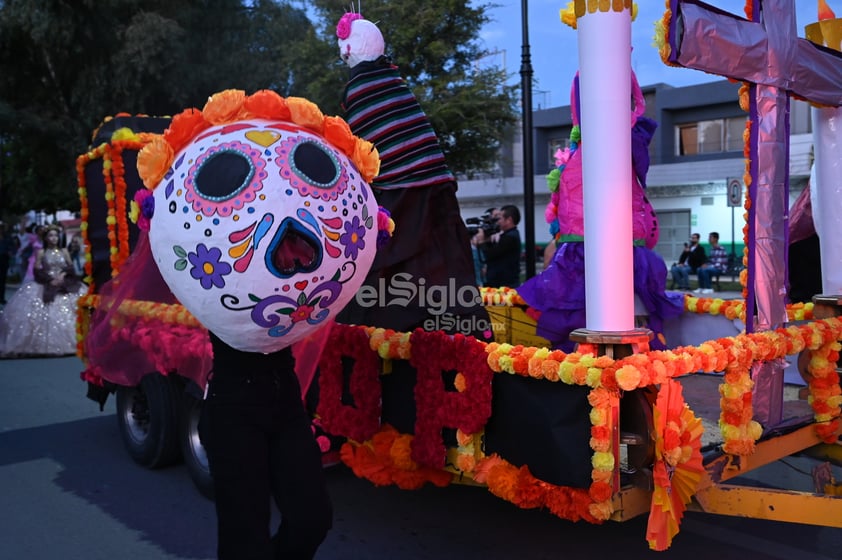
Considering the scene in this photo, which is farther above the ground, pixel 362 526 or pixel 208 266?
pixel 208 266

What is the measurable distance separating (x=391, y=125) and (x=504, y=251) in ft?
14.0

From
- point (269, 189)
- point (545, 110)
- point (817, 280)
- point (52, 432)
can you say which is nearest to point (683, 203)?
point (545, 110)

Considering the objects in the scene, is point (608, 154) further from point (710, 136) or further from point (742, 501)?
point (710, 136)

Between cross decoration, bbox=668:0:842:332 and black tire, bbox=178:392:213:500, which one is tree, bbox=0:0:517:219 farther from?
cross decoration, bbox=668:0:842:332

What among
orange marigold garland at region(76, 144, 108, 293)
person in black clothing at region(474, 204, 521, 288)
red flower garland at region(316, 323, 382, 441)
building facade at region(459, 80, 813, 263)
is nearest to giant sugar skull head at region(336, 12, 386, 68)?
red flower garland at region(316, 323, 382, 441)

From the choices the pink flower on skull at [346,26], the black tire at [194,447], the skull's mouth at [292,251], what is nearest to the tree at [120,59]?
the black tire at [194,447]

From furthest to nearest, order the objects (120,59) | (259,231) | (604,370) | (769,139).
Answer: (120,59) < (769,139) < (604,370) < (259,231)

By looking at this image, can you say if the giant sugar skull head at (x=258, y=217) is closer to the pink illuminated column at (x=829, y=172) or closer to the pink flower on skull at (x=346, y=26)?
the pink flower on skull at (x=346, y=26)

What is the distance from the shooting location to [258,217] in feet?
8.30

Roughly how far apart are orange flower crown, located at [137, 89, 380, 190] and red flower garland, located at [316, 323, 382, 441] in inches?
44.2

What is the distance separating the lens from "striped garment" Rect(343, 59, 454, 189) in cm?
390

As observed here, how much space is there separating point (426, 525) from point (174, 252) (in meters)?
2.31

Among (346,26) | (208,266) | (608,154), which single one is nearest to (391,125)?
(346,26)

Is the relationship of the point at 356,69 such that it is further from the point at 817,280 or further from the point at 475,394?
the point at 817,280
